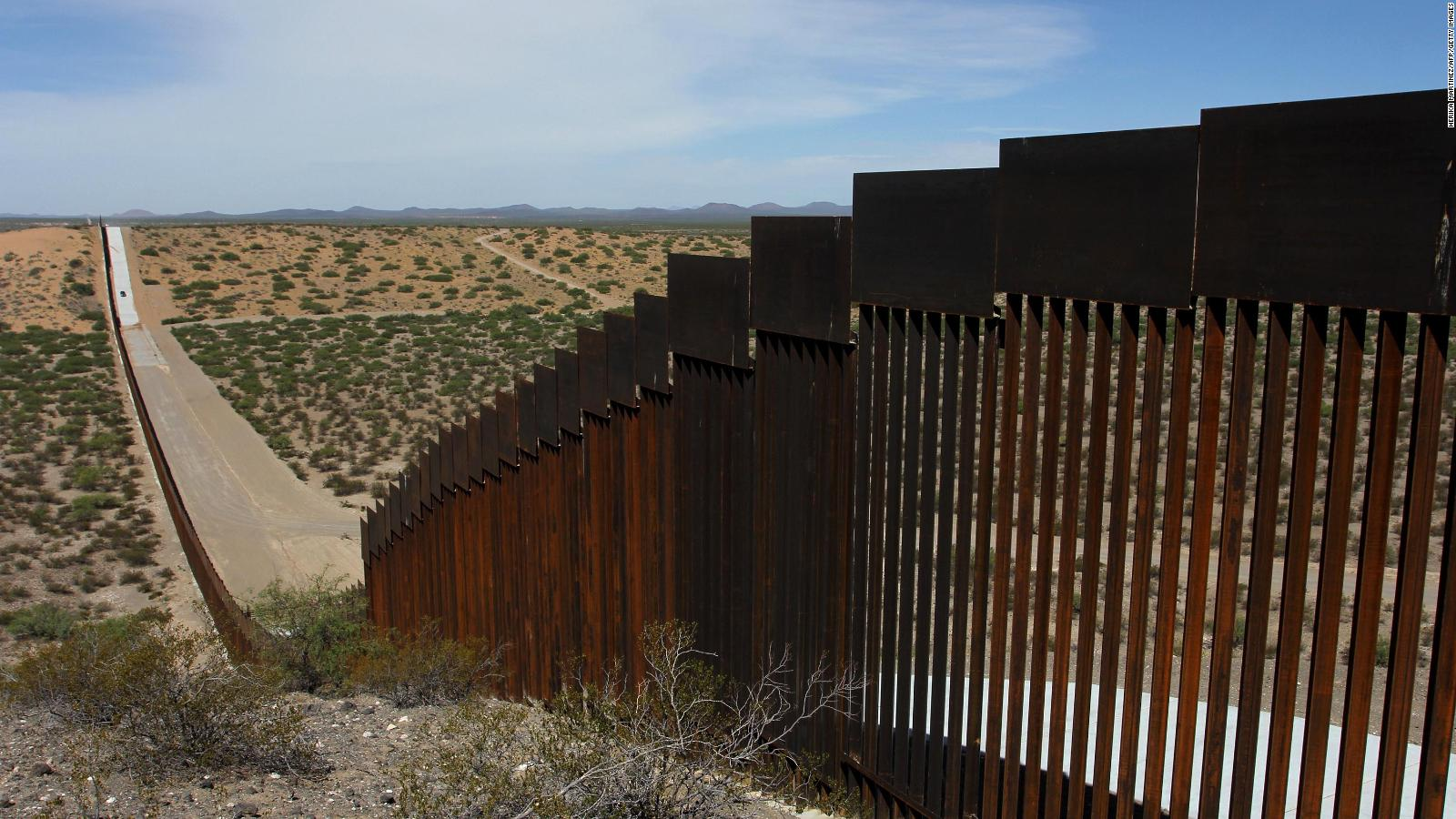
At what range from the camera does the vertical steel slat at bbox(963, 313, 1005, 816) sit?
4.99 meters

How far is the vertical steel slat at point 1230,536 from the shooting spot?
3.94 metres

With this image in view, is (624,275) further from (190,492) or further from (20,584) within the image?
(20,584)

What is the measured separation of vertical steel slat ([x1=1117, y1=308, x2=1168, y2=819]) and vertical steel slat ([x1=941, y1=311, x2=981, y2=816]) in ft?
2.58

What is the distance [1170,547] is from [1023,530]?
78cm

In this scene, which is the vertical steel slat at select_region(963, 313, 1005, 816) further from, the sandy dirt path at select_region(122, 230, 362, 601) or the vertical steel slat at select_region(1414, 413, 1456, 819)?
the sandy dirt path at select_region(122, 230, 362, 601)

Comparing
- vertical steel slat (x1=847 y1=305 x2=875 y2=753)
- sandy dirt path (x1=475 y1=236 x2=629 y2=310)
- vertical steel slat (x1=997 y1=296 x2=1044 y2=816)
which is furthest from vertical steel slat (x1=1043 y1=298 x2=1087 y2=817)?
sandy dirt path (x1=475 y1=236 x2=629 y2=310)

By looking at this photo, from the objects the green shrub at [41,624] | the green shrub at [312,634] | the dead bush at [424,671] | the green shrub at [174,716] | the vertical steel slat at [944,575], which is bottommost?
the green shrub at [41,624]

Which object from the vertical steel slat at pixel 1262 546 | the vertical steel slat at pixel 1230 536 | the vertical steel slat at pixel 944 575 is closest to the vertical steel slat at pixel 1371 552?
the vertical steel slat at pixel 1262 546

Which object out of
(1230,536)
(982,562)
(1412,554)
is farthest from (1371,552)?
(982,562)

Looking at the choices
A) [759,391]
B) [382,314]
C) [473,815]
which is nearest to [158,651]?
[473,815]

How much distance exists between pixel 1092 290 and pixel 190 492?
23.0 metres

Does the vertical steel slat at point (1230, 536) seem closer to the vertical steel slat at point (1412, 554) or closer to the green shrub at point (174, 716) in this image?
the vertical steel slat at point (1412, 554)

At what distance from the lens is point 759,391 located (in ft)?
21.9

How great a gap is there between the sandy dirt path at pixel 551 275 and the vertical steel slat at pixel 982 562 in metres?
53.9
